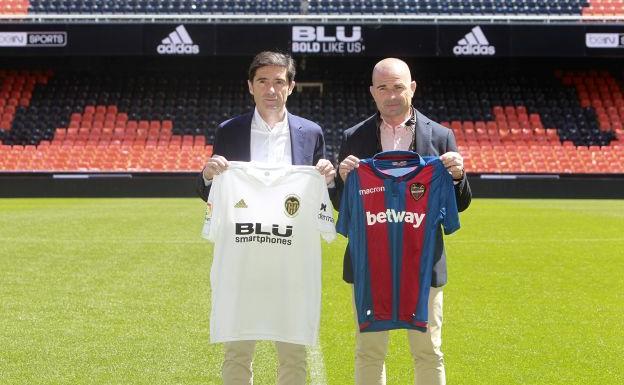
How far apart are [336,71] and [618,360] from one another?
23.7 meters

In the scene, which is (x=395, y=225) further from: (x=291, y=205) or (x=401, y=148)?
(x=291, y=205)

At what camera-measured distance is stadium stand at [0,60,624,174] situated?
82.5 feet

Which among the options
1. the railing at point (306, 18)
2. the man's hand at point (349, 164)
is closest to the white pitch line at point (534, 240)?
the man's hand at point (349, 164)

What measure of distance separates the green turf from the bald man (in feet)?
3.36

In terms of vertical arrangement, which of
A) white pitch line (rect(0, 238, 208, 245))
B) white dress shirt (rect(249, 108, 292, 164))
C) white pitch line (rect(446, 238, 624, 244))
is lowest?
white pitch line (rect(446, 238, 624, 244))

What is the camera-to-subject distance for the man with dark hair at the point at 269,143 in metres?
3.81

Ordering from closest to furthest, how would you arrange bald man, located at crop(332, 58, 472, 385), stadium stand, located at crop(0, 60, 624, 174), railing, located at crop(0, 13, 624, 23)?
bald man, located at crop(332, 58, 472, 385) < railing, located at crop(0, 13, 624, 23) < stadium stand, located at crop(0, 60, 624, 174)

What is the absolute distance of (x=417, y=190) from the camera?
385cm

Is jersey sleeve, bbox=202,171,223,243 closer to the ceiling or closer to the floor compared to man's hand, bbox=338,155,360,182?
closer to the floor

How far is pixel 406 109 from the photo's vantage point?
3779 millimetres

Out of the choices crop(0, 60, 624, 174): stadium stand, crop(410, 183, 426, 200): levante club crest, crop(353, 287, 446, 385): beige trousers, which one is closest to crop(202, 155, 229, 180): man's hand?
crop(410, 183, 426, 200): levante club crest

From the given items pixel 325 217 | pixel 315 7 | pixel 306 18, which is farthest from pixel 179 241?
pixel 315 7

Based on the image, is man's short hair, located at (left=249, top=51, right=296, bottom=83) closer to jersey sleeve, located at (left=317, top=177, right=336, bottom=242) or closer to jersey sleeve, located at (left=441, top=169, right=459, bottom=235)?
jersey sleeve, located at (left=317, top=177, right=336, bottom=242)

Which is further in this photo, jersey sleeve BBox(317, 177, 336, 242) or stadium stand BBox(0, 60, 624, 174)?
stadium stand BBox(0, 60, 624, 174)
